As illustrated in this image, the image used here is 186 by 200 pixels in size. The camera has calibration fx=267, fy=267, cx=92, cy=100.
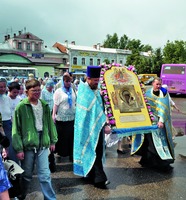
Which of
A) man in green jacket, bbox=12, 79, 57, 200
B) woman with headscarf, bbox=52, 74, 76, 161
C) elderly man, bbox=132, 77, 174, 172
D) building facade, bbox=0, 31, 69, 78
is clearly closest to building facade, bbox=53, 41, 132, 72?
building facade, bbox=0, 31, 69, 78

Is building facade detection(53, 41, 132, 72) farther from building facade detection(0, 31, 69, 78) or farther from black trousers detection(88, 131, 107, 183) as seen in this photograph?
black trousers detection(88, 131, 107, 183)

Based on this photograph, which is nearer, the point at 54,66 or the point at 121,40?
the point at 54,66

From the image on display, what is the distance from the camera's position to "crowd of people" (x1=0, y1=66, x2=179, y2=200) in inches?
130

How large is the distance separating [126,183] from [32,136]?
6.48ft

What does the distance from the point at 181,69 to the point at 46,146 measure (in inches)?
862

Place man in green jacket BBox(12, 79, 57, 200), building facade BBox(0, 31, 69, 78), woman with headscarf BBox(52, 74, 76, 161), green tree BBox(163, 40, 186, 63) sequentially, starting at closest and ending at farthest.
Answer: man in green jacket BBox(12, 79, 57, 200) < woman with headscarf BBox(52, 74, 76, 161) < green tree BBox(163, 40, 186, 63) < building facade BBox(0, 31, 69, 78)

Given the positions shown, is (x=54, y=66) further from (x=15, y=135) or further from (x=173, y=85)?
(x=15, y=135)

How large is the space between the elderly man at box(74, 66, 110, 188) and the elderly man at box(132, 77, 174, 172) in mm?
1236

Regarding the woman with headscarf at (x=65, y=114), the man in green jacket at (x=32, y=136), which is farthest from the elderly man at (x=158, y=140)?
the man in green jacket at (x=32, y=136)

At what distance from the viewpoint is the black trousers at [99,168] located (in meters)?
4.21

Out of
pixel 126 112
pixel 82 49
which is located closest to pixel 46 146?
pixel 126 112

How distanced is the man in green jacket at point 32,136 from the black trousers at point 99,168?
3.35 feet

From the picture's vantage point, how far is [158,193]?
402 centimetres

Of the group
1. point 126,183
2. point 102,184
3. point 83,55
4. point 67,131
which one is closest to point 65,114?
point 67,131
